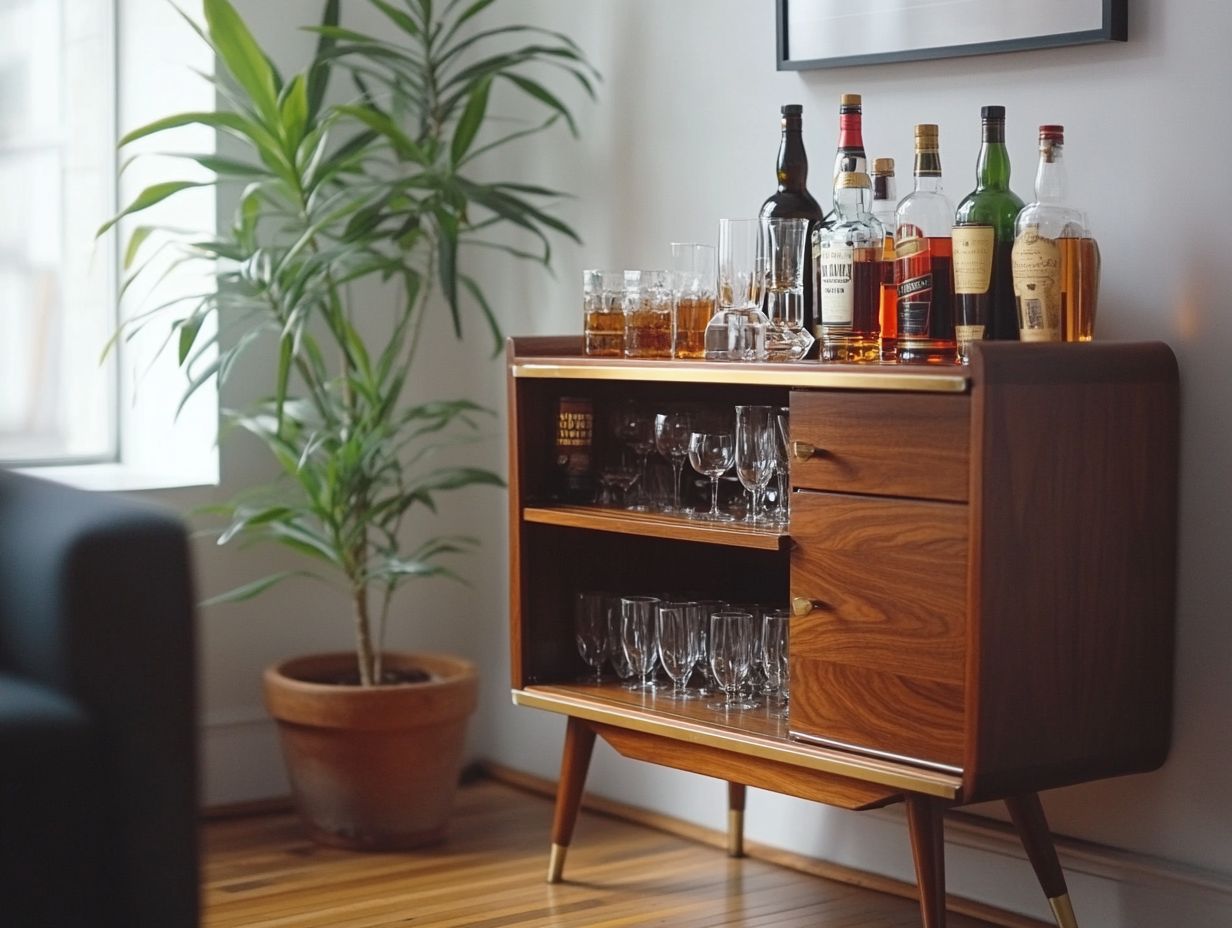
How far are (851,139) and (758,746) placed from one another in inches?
33.9

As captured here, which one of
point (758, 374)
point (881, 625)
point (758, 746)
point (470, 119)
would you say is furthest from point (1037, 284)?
point (470, 119)

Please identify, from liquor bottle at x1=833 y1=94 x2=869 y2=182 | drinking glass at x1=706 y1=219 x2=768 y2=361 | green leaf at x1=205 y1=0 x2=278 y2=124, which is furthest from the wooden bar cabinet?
green leaf at x1=205 y1=0 x2=278 y2=124

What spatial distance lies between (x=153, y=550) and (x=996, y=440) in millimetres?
999

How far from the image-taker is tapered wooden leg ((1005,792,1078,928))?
2367mm

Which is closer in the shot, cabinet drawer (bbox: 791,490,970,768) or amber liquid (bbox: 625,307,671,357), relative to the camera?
cabinet drawer (bbox: 791,490,970,768)

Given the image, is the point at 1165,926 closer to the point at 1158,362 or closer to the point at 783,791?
the point at 783,791

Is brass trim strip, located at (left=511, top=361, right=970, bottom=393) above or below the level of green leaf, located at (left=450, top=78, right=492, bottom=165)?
below

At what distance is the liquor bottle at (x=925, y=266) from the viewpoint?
2.30m

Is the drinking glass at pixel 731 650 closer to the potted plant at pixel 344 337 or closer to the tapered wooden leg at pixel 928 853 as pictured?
the tapered wooden leg at pixel 928 853

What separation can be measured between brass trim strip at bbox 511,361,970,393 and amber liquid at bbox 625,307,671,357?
0.11 metres

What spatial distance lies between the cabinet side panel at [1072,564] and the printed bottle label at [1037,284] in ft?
0.26

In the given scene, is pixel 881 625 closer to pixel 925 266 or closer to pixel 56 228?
pixel 925 266

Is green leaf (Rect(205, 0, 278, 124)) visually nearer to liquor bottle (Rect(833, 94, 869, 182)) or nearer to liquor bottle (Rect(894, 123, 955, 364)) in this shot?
liquor bottle (Rect(833, 94, 869, 182))

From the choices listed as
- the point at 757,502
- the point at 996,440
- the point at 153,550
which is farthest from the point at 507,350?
the point at 153,550
